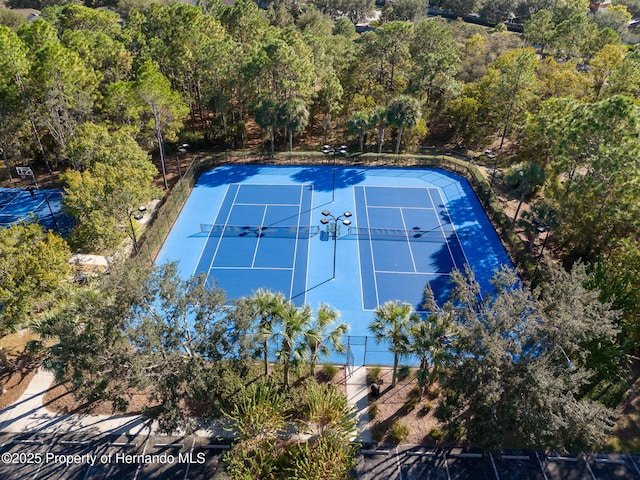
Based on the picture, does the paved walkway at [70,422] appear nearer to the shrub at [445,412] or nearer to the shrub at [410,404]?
the shrub at [410,404]

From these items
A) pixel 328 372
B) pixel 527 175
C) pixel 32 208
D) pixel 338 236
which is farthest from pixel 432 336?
pixel 32 208

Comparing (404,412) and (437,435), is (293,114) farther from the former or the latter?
(437,435)

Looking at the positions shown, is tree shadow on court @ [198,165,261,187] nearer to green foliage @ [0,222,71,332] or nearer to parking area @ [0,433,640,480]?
green foliage @ [0,222,71,332]

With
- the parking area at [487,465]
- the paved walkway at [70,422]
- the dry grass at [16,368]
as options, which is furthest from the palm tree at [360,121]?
the dry grass at [16,368]

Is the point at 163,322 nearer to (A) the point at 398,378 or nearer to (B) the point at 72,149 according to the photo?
(A) the point at 398,378

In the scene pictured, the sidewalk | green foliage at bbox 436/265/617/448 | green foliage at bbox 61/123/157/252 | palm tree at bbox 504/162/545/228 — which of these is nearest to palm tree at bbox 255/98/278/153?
→ green foliage at bbox 61/123/157/252
